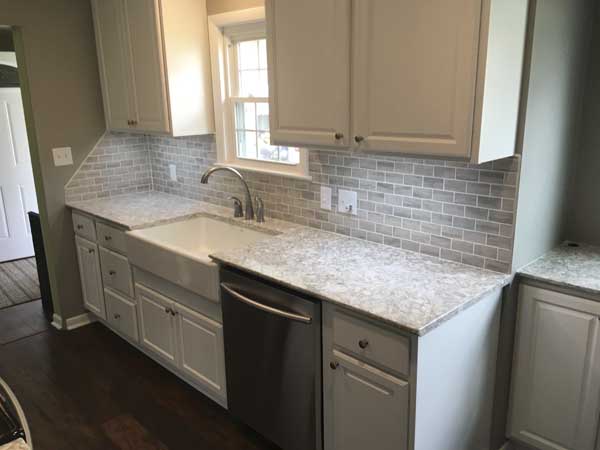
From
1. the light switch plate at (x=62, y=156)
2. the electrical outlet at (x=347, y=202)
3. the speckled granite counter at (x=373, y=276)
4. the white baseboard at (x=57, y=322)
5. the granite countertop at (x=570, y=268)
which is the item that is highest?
the light switch plate at (x=62, y=156)

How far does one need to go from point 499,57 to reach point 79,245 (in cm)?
299

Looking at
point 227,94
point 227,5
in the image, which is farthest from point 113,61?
point 227,5

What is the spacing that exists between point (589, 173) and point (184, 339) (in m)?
2.09

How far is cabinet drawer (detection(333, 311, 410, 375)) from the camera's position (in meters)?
1.61

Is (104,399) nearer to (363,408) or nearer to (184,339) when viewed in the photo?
(184,339)

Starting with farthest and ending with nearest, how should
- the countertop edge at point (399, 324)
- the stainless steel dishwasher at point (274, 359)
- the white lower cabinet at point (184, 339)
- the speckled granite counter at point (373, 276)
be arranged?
the white lower cabinet at point (184, 339)
the stainless steel dishwasher at point (274, 359)
the speckled granite counter at point (373, 276)
the countertop edge at point (399, 324)

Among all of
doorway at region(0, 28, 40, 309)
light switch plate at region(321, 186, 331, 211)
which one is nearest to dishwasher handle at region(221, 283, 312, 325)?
light switch plate at region(321, 186, 331, 211)

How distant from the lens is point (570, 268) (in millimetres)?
1954

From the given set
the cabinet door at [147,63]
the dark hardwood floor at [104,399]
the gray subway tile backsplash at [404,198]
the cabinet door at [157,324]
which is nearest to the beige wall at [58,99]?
the dark hardwood floor at [104,399]

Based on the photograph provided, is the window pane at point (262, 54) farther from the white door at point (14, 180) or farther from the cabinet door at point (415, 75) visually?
the white door at point (14, 180)

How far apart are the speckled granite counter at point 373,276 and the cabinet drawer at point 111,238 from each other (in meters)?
1.01

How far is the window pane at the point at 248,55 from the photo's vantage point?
9.36ft

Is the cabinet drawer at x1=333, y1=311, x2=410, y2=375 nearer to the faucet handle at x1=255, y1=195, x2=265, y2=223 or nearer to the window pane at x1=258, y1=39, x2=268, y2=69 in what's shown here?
the faucet handle at x1=255, y1=195, x2=265, y2=223

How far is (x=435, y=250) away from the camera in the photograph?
217 centimetres
